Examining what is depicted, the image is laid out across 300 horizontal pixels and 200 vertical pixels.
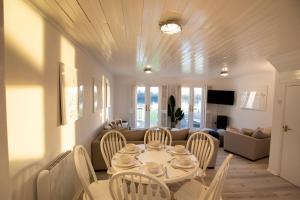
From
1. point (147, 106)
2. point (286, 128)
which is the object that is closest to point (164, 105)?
point (147, 106)

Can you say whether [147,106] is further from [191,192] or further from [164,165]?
[191,192]

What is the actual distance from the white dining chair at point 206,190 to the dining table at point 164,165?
204 millimetres

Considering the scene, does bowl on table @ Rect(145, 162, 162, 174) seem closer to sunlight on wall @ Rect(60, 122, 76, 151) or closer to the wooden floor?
sunlight on wall @ Rect(60, 122, 76, 151)

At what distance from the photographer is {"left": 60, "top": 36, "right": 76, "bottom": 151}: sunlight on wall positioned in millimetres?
2076

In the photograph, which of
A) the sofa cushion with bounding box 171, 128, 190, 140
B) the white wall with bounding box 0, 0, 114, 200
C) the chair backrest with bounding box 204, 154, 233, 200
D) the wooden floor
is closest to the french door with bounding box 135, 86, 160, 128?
the sofa cushion with bounding box 171, 128, 190, 140

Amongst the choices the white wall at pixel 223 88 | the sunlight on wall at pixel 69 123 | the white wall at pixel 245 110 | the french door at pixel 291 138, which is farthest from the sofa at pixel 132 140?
the white wall at pixel 223 88

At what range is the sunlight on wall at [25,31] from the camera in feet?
3.92

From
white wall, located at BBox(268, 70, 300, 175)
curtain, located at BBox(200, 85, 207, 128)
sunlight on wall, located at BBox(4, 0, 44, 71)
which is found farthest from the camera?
curtain, located at BBox(200, 85, 207, 128)

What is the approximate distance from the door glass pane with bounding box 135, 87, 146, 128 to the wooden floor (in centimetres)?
397

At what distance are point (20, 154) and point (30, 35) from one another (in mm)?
959

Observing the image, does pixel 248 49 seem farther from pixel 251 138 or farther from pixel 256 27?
pixel 251 138

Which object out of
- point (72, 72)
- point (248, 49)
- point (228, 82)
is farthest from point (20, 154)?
point (228, 82)

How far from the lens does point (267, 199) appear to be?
2547 millimetres

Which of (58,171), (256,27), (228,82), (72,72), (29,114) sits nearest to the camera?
(29,114)
